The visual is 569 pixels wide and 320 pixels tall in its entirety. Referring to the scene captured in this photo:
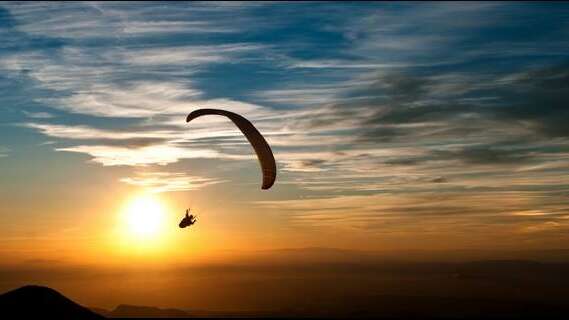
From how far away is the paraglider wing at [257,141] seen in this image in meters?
75.2

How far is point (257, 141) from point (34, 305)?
138 metres

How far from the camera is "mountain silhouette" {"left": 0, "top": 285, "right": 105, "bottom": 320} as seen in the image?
583 feet

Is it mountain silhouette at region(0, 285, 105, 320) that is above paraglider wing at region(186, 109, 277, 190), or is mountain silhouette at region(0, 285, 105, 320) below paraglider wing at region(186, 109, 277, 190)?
below

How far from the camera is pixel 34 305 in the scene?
186375 millimetres

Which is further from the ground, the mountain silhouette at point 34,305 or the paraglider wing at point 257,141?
the paraglider wing at point 257,141

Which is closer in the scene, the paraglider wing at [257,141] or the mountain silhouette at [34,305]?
the paraglider wing at [257,141]

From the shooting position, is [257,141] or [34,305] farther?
[34,305]

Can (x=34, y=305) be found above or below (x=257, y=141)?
below

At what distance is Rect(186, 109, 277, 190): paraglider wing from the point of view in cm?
7519

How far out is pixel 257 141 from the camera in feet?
254

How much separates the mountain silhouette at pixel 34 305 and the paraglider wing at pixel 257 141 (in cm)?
12730

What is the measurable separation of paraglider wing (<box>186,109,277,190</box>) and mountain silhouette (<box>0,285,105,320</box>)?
127 m

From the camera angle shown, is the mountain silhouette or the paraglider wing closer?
the paraglider wing

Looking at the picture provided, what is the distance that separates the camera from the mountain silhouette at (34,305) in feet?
583
